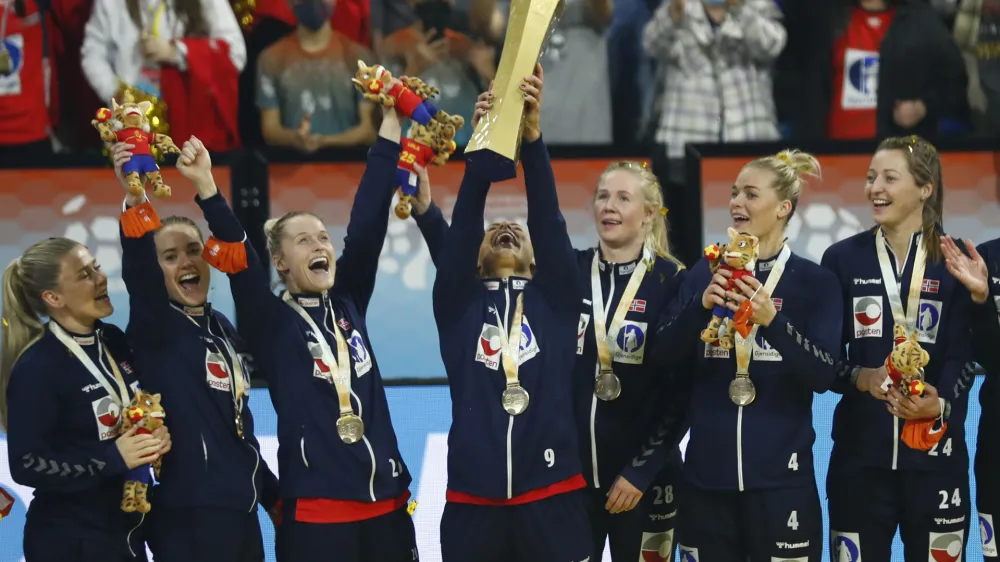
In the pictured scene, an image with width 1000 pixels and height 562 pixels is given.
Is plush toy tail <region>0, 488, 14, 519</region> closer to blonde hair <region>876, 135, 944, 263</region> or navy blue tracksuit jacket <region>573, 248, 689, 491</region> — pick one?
navy blue tracksuit jacket <region>573, 248, 689, 491</region>

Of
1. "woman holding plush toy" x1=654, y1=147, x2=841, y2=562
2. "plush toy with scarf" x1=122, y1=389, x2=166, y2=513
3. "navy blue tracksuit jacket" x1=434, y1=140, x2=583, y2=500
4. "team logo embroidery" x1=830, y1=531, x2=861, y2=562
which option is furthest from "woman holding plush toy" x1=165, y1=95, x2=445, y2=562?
"team logo embroidery" x1=830, y1=531, x2=861, y2=562

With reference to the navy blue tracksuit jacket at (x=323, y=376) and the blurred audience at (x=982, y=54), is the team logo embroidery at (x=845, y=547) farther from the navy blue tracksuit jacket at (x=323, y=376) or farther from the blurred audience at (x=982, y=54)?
the blurred audience at (x=982, y=54)

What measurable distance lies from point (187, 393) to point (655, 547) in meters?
1.87

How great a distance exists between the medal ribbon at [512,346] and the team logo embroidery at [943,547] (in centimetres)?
171

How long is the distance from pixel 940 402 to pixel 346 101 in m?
4.01

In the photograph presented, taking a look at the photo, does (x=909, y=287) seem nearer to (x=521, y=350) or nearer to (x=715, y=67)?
(x=521, y=350)

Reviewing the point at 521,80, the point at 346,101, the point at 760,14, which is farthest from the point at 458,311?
the point at 760,14

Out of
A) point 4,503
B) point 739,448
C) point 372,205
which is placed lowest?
point 4,503

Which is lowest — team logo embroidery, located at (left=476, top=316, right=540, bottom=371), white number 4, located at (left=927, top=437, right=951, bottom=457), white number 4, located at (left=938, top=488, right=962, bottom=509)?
white number 4, located at (left=938, top=488, right=962, bottom=509)

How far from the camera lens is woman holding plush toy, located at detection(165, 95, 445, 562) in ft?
14.5

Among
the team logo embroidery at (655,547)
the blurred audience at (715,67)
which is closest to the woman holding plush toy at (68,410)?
the team logo embroidery at (655,547)

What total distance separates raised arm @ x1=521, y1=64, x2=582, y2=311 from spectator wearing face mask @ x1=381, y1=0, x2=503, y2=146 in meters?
3.06

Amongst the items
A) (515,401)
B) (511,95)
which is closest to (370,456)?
(515,401)

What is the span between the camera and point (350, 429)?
175 inches
